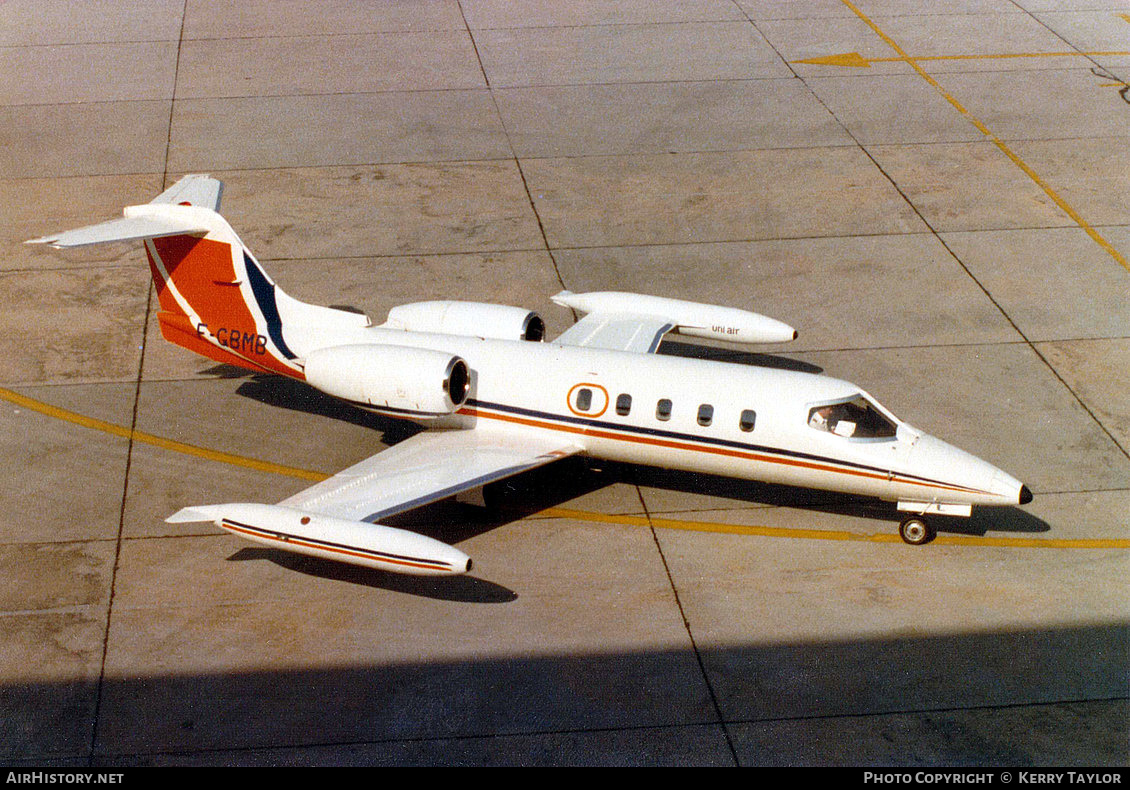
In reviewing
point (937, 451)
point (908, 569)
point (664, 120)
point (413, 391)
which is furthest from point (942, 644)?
point (664, 120)

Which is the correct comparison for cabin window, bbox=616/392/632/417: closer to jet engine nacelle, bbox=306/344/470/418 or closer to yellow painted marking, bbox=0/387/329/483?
jet engine nacelle, bbox=306/344/470/418

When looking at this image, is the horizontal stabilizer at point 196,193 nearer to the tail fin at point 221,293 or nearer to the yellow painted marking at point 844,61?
the tail fin at point 221,293

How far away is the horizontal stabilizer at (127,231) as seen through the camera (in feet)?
61.3

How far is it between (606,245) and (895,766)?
14.2 metres

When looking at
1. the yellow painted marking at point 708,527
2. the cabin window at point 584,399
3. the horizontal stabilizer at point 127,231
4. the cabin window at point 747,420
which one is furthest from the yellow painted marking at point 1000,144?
the horizontal stabilizer at point 127,231

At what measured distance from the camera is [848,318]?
2403 centimetres

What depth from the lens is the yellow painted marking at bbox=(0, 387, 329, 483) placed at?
19.8 meters

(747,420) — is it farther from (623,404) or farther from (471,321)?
(471,321)

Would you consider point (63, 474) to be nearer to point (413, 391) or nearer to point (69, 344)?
point (69, 344)

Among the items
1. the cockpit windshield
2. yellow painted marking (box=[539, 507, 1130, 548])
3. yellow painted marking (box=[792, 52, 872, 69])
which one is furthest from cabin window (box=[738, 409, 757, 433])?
yellow painted marking (box=[792, 52, 872, 69])

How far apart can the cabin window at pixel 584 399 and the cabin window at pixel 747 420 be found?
7.30ft

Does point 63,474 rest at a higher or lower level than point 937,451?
lower

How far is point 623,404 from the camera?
18578mm

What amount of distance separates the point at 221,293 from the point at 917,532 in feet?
37.5
